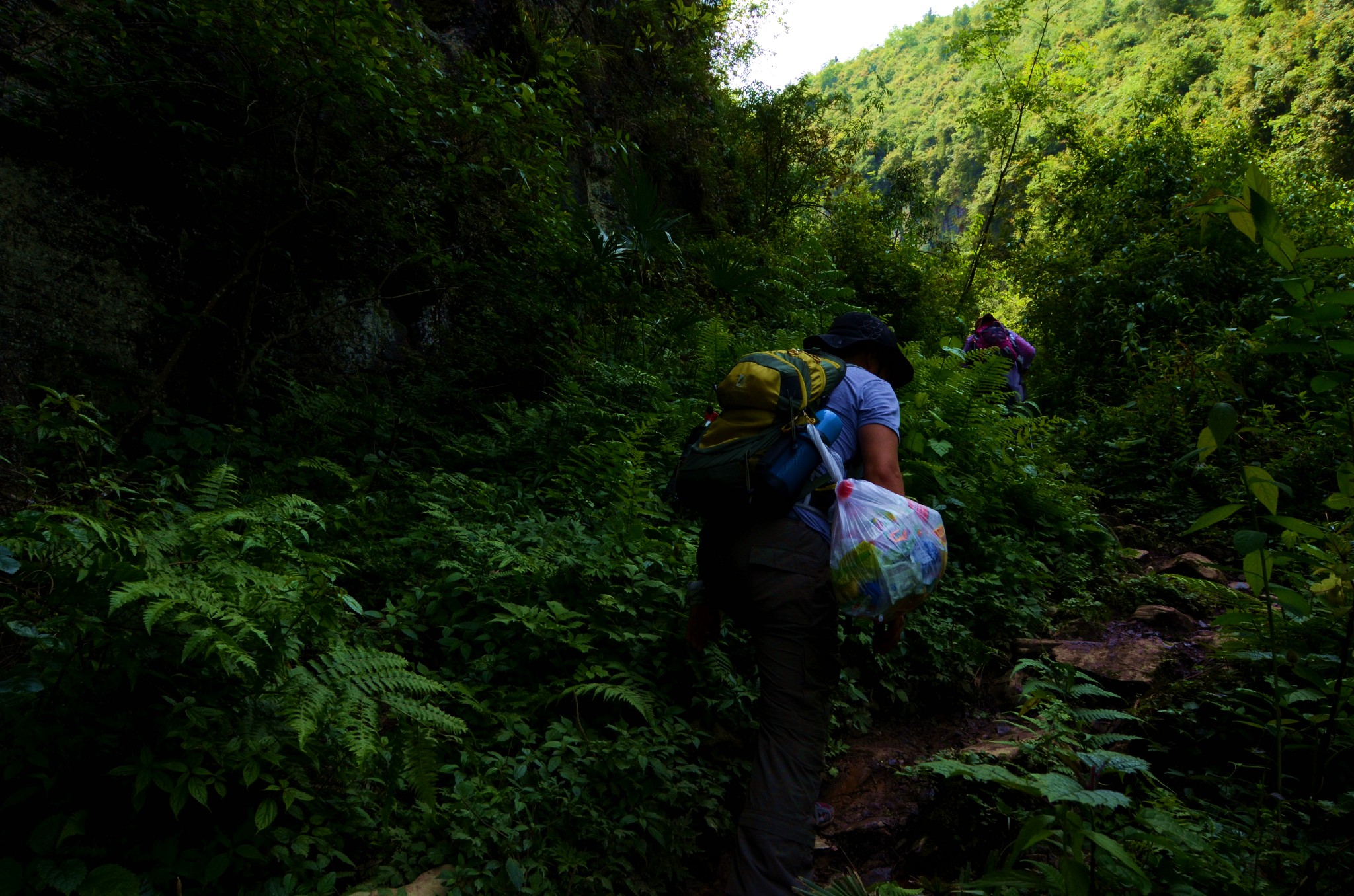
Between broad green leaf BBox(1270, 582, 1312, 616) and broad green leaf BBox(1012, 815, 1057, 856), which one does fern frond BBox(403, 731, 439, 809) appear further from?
broad green leaf BBox(1270, 582, 1312, 616)

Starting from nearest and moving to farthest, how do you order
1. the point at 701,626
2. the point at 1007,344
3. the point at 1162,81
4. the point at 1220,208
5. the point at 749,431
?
the point at 1220,208 → the point at 749,431 → the point at 701,626 → the point at 1007,344 → the point at 1162,81

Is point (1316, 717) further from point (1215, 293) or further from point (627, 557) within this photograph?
point (1215, 293)

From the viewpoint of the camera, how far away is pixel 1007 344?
7977 millimetres

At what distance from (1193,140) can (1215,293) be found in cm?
489

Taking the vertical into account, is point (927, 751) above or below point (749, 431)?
below

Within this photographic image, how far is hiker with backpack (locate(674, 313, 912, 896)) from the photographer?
7.59 feet

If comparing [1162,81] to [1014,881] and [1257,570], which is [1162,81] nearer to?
[1257,570]

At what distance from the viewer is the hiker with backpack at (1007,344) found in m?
7.97

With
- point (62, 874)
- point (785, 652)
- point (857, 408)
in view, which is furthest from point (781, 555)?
point (62, 874)

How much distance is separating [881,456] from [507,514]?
2.35 meters

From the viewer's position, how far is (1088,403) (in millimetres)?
9086

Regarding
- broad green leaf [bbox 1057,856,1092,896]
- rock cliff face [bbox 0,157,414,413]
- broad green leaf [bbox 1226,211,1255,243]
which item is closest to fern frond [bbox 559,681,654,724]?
broad green leaf [bbox 1057,856,1092,896]

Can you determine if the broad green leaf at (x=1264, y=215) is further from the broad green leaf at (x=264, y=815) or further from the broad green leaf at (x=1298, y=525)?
the broad green leaf at (x=264, y=815)

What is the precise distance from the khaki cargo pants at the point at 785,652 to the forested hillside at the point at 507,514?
0.42m
